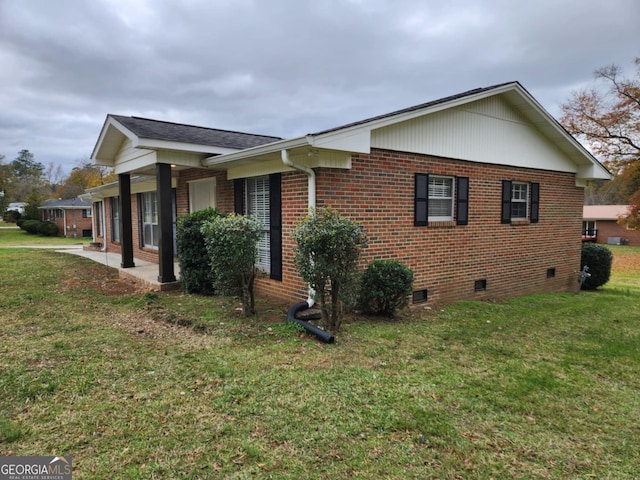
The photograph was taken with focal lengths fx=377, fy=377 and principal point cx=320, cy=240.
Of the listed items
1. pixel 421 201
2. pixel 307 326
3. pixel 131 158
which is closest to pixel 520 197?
pixel 421 201

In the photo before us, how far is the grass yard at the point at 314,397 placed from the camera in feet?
8.24

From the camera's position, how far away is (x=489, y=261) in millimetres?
8625

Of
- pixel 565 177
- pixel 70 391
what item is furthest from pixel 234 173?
pixel 565 177

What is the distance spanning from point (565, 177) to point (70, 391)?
468 inches

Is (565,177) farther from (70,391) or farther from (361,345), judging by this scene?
(70,391)

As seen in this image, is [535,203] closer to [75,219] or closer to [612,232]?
[75,219]

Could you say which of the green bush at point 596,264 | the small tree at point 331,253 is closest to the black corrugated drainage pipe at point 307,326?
the small tree at point 331,253

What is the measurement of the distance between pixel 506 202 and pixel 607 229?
36.8 m

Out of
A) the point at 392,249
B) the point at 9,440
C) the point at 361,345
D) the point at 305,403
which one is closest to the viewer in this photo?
the point at 9,440

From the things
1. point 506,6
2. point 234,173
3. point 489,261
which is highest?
point 506,6

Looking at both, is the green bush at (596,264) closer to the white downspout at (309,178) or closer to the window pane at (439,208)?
the window pane at (439,208)

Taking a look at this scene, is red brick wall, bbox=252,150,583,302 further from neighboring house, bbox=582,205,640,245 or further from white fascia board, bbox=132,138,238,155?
neighboring house, bbox=582,205,640,245

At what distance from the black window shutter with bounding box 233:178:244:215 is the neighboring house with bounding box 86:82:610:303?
5 centimetres

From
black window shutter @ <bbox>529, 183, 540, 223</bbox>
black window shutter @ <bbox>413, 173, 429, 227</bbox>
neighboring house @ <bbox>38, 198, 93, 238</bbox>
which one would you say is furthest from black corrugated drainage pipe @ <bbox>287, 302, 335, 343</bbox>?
neighboring house @ <bbox>38, 198, 93, 238</bbox>
